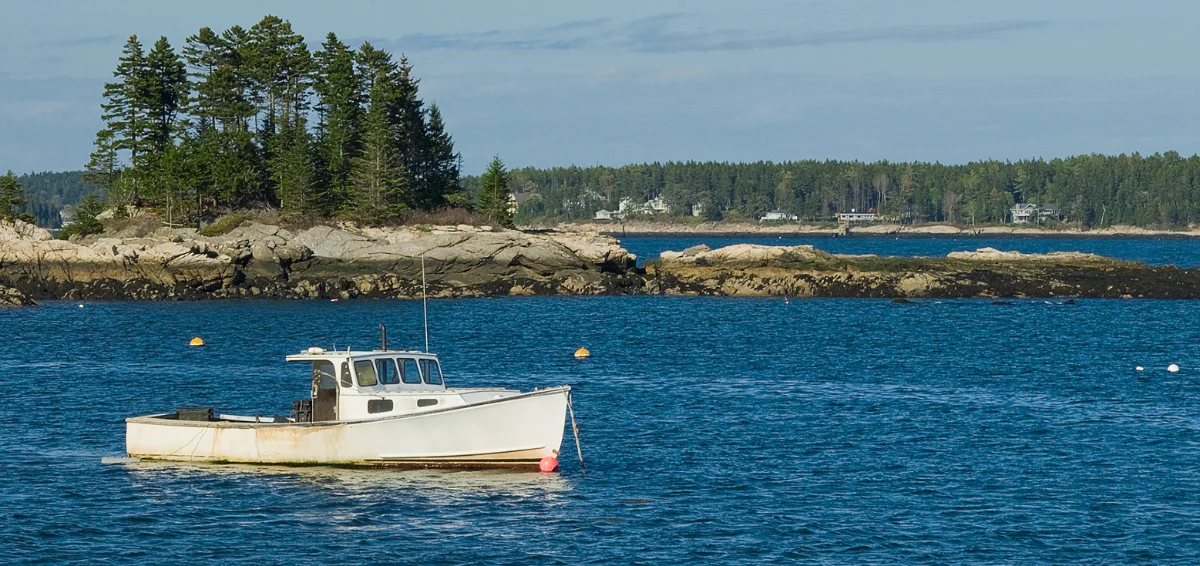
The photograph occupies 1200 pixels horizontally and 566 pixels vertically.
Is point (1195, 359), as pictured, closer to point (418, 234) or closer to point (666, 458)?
point (666, 458)

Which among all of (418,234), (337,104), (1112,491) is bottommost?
(1112,491)

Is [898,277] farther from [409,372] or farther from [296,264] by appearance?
[409,372]

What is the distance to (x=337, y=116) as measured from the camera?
102 m

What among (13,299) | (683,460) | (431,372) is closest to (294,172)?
(13,299)

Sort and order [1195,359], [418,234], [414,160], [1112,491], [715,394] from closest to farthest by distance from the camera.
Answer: [1112,491]
[715,394]
[1195,359]
[418,234]
[414,160]

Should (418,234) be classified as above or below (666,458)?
above

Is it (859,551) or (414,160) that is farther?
(414,160)

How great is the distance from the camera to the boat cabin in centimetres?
3250

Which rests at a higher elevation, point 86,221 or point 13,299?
point 86,221

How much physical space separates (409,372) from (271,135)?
7081 centimetres

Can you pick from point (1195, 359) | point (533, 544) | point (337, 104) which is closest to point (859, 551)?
point (533, 544)

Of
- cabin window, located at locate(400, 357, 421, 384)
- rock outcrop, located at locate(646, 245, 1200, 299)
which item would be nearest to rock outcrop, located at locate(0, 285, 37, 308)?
rock outcrop, located at locate(646, 245, 1200, 299)

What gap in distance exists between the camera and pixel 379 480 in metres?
31.4

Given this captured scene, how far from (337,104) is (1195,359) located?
64.1 meters
